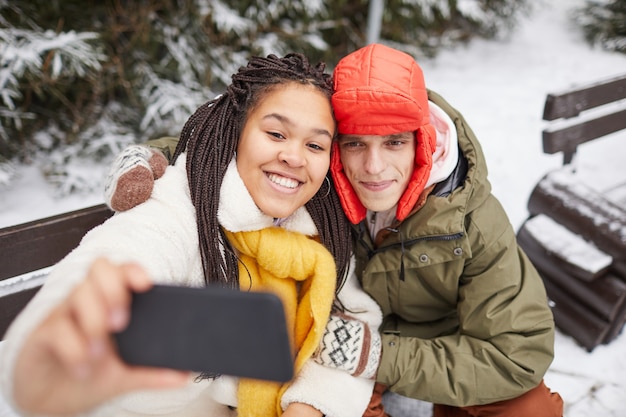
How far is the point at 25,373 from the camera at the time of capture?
2.39ft

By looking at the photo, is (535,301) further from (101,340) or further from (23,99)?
(23,99)

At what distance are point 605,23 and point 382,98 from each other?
7.66m

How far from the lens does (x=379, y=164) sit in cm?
167

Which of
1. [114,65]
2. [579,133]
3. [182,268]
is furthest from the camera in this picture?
[114,65]

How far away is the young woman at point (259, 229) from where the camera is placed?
1.40 meters

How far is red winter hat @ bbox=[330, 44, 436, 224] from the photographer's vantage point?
1541mm

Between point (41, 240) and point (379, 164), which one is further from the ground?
point (379, 164)

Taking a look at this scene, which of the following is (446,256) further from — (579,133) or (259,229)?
(579,133)

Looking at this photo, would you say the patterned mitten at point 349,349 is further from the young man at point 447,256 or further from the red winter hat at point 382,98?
the red winter hat at point 382,98

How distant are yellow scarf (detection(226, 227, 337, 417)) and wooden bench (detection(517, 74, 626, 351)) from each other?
61.3 inches

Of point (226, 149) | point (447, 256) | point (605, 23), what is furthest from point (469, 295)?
point (605, 23)

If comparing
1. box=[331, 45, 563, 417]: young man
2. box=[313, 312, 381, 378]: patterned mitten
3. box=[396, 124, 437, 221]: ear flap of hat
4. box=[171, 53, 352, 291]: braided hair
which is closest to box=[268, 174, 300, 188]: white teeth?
box=[171, 53, 352, 291]: braided hair

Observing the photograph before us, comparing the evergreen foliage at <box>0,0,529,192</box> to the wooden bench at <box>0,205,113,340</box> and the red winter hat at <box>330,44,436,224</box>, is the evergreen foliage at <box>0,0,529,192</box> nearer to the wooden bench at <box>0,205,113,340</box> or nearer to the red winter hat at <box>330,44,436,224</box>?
the wooden bench at <box>0,205,113,340</box>

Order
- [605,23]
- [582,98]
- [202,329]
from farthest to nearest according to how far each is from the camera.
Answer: [605,23], [582,98], [202,329]
